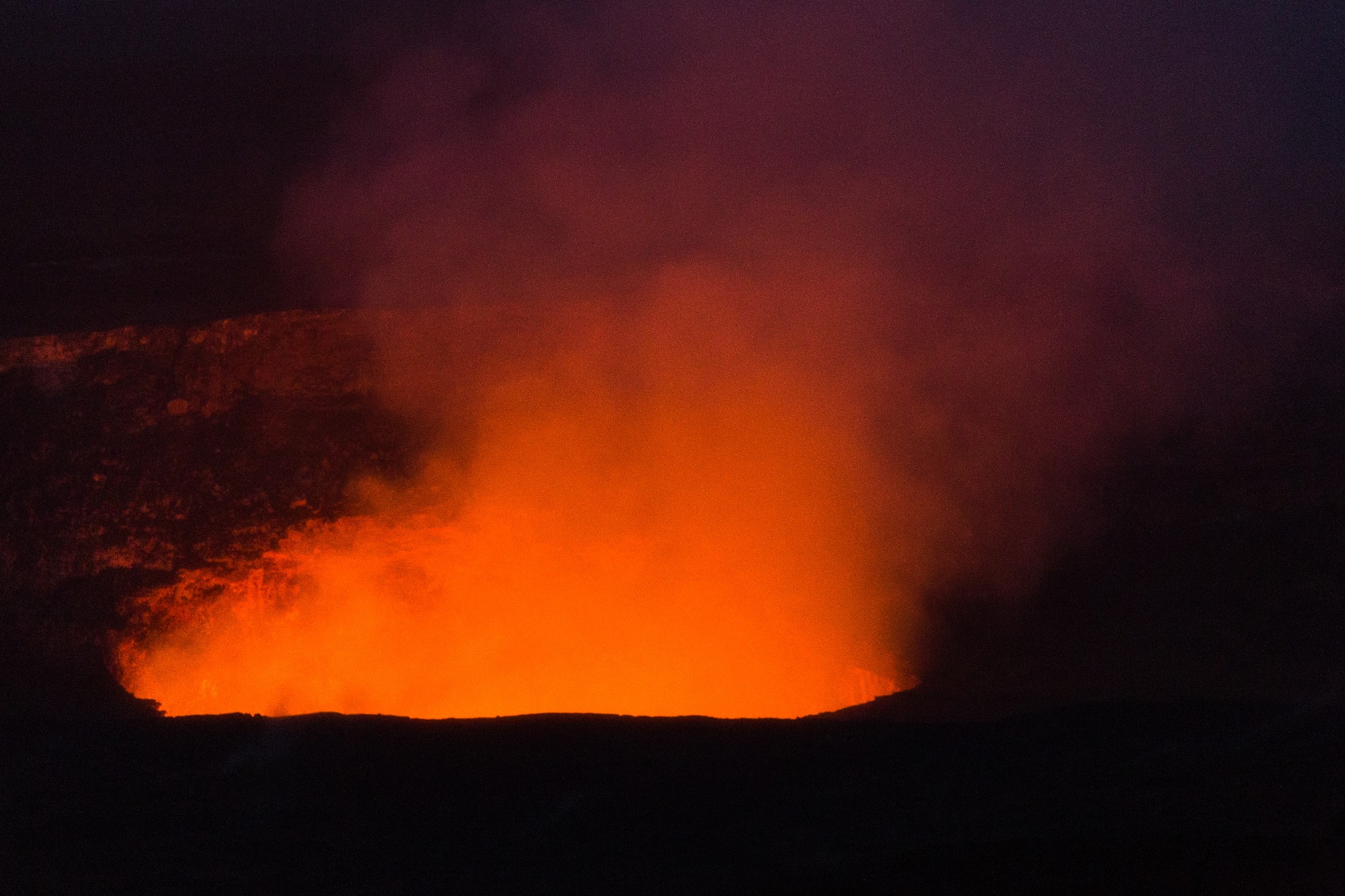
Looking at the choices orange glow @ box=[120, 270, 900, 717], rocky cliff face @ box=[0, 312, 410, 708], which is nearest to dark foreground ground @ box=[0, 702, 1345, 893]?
rocky cliff face @ box=[0, 312, 410, 708]

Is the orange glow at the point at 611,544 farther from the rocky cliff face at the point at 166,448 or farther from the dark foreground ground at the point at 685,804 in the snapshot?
the dark foreground ground at the point at 685,804

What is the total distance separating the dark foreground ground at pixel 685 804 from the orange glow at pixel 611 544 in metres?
2.05

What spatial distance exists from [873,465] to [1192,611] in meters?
2.04

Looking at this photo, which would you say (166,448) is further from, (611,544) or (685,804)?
(685,804)

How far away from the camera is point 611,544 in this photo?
7.10m

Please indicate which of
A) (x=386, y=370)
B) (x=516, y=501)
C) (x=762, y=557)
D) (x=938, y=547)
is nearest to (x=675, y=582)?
(x=762, y=557)

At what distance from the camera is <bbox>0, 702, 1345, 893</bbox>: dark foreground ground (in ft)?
12.0

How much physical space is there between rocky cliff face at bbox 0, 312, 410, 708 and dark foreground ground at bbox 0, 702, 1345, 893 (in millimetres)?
1928

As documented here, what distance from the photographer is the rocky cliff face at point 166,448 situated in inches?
257

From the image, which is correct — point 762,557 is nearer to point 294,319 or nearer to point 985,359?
point 985,359

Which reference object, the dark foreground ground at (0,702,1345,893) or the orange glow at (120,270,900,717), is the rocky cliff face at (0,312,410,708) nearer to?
the orange glow at (120,270,900,717)

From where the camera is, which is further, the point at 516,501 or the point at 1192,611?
the point at 516,501

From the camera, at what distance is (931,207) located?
24.1 feet

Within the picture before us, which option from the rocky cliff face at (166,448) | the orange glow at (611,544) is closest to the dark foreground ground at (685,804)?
the rocky cliff face at (166,448)
